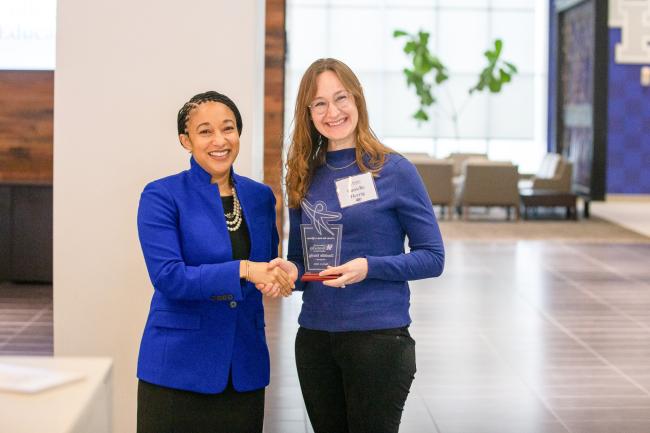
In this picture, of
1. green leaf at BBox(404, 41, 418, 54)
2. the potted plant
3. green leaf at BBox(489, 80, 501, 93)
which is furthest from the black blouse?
green leaf at BBox(489, 80, 501, 93)

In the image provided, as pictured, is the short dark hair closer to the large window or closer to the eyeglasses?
the eyeglasses

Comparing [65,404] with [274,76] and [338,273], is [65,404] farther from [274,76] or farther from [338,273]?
[274,76]

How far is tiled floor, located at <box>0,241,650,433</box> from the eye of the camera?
485 cm

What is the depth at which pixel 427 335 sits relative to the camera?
22.0 ft

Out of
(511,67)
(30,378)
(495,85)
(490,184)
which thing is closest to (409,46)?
(495,85)

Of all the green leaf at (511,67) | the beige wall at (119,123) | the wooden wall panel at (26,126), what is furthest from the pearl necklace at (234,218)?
the green leaf at (511,67)

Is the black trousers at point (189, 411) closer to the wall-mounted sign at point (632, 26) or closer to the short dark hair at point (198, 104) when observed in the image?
the short dark hair at point (198, 104)

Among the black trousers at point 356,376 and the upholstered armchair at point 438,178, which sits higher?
the upholstered armchair at point 438,178

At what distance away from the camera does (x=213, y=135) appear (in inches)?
99.8

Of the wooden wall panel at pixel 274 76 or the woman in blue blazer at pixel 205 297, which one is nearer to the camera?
the woman in blue blazer at pixel 205 297

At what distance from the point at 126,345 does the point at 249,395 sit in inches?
36.3

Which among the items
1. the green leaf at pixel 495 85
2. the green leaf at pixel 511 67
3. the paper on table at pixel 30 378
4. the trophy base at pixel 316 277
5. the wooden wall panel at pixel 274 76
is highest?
the green leaf at pixel 511 67

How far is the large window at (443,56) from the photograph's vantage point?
18.6 metres

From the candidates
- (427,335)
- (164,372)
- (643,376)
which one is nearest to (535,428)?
(643,376)
